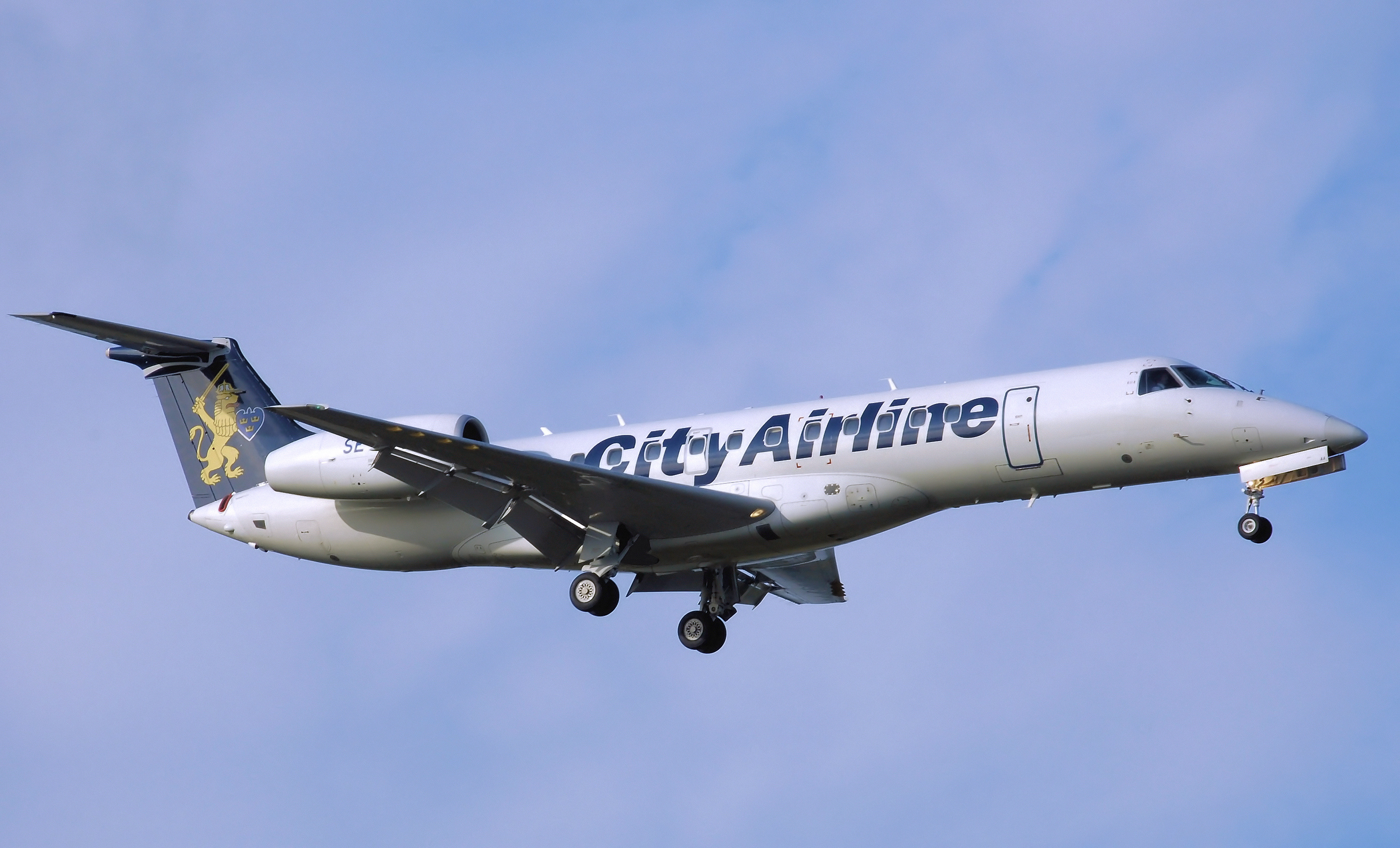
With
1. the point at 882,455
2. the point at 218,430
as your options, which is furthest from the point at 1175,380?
the point at 218,430

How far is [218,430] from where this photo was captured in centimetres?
2773

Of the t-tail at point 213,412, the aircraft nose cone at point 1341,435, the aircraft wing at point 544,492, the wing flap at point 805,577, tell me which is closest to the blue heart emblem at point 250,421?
the t-tail at point 213,412

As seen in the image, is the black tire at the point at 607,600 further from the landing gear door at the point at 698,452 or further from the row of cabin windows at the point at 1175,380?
the row of cabin windows at the point at 1175,380

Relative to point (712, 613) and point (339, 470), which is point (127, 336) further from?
point (712, 613)

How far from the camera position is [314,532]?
86.7 feet

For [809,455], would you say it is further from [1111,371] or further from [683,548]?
[1111,371]

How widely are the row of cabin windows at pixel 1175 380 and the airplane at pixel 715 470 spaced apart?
0.03 metres

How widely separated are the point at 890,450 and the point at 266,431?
11.1 metres

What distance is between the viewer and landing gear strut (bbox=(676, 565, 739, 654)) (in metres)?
26.4

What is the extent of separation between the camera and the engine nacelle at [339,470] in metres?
24.7

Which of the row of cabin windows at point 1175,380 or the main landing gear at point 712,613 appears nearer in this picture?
the row of cabin windows at point 1175,380

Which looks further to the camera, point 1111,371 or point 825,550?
point 825,550

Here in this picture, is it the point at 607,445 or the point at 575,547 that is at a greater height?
the point at 607,445

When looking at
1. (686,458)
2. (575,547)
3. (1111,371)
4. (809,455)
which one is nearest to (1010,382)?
(1111,371)
